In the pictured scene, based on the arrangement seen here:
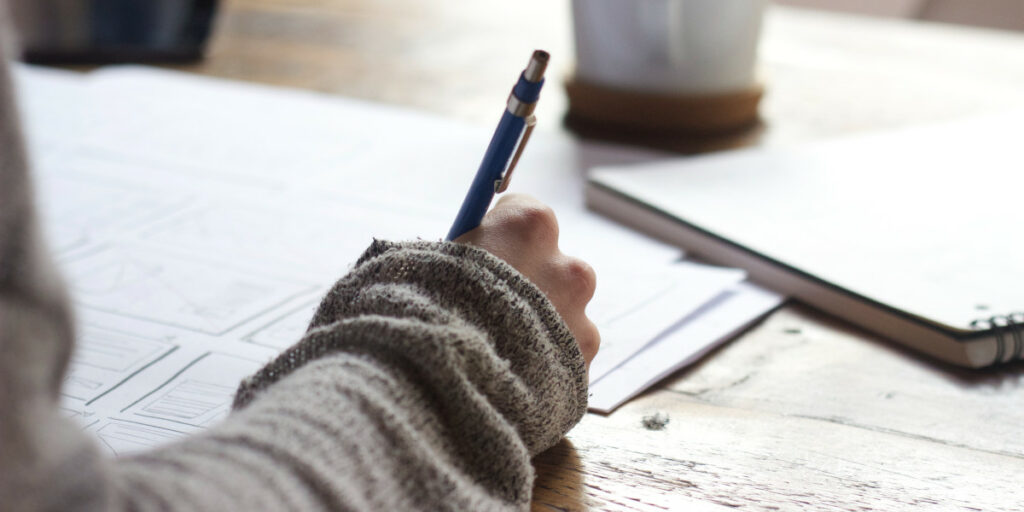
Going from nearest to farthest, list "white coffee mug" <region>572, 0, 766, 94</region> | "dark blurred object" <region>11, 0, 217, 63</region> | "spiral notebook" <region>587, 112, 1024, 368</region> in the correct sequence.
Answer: "spiral notebook" <region>587, 112, 1024, 368</region>
"white coffee mug" <region>572, 0, 766, 94</region>
"dark blurred object" <region>11, 0, 217, 63</region>

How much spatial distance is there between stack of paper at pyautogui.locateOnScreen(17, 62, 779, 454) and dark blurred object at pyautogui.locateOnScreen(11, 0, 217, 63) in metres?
0.08

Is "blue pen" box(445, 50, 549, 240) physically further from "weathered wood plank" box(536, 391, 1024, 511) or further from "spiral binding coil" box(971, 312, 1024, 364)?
"spiral binding coil" box(971, 312, 1024, 364)

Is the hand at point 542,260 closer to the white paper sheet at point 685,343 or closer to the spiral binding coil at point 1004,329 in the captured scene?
the white paper sheet at point 685,343

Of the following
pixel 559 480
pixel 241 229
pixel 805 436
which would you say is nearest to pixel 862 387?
pixel 805 436

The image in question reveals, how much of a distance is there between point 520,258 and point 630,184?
25 centimetres

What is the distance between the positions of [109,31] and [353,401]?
865 millimetres

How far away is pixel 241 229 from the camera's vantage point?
0.59 m

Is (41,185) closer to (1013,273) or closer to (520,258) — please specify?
(520,258)

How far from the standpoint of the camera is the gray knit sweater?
Result: 20 cm

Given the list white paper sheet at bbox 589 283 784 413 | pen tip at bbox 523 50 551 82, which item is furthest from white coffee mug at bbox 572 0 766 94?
pen tip at bbox 523 50 551 82

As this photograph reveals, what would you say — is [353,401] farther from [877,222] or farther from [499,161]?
[877,222]

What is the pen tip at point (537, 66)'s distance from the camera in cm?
36

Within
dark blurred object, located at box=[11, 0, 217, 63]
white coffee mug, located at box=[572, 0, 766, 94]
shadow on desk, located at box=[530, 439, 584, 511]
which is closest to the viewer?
shadow on desk, located at box=[530, 439, 584, 511]

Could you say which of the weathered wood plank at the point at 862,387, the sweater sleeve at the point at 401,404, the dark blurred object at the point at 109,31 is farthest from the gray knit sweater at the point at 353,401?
the dark blurred object at the point at 109,31
